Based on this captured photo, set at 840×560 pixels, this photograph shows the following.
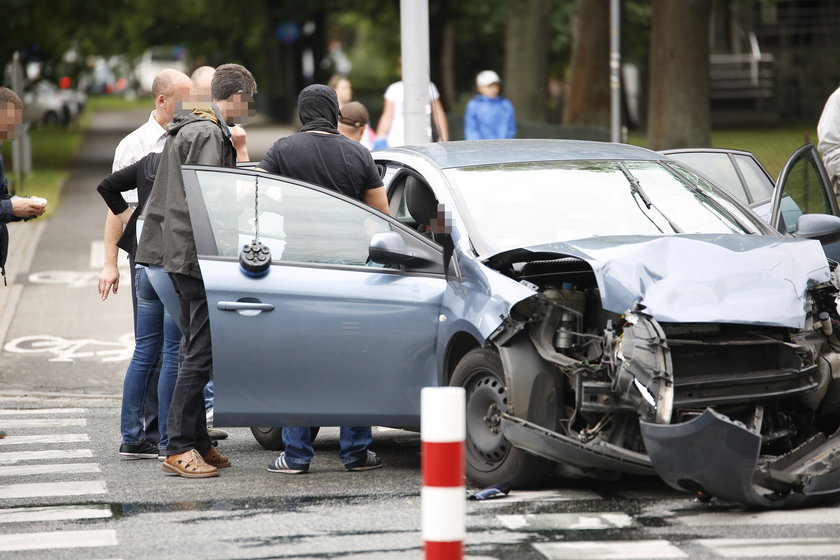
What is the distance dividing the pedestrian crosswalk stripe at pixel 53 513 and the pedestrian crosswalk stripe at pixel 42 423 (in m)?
2.50

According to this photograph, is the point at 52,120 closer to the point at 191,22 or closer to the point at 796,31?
the point at 191,22

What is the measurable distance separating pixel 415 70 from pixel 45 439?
4.56 m

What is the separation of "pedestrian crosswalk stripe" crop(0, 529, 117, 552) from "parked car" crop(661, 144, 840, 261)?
3.80 meters

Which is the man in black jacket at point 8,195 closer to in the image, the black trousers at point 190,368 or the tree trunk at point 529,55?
the black trousers at point 190,368

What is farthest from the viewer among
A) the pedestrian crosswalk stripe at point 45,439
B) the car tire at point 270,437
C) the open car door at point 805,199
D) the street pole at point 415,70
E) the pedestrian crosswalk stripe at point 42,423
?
the street pole at point 415,70

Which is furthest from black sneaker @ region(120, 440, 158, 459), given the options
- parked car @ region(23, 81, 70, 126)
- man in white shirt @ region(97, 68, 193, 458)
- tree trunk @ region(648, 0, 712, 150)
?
parked car @ region(23, 81, 70, 126)

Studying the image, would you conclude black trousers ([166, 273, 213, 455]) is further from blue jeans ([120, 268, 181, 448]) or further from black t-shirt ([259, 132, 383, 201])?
black t-shirt ([259, 132, 383, 201])

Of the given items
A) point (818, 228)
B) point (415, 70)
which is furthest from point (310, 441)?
point (415, 70)

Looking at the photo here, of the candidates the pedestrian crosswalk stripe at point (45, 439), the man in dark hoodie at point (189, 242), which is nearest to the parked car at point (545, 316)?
the man in dark hoodie at point (189, 242)

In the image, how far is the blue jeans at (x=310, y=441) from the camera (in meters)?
7.37

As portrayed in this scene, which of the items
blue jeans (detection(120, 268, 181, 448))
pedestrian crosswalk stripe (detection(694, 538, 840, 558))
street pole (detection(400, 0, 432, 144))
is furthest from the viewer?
street pole (detection(400, 0, 432, 144))

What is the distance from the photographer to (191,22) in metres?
54.0

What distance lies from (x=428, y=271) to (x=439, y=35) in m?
33.5

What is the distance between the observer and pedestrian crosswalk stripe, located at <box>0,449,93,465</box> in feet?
26.2
